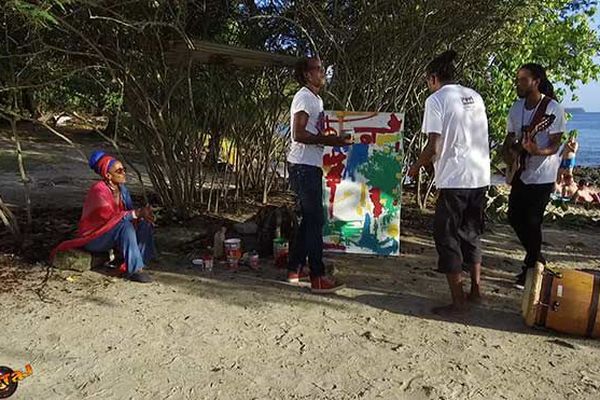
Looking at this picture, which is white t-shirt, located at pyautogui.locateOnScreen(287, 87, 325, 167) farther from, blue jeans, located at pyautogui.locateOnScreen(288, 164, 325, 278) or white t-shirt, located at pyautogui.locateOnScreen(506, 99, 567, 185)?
white t-shirt, located at pyautogui.locateOnScreen(506, 99, 567, 185)

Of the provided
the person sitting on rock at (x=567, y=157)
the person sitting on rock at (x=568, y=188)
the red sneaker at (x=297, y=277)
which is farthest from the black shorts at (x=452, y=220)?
the person sitting on rock at (x=568, y=188)

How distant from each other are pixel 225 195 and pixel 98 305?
356cm

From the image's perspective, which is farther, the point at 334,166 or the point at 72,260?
the point at 334,166

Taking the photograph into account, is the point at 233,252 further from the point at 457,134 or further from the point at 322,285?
the point at 457,134

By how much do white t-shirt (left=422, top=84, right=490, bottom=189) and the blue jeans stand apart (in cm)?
94

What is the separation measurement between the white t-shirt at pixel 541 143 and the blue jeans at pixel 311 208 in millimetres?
1631

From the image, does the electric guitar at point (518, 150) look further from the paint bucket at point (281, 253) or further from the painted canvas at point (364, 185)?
the paint bucket at point (281, 253)

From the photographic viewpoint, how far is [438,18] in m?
6.82

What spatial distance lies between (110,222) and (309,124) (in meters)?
1.86

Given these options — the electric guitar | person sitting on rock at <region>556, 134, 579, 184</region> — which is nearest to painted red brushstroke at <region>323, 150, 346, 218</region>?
the electric guitar

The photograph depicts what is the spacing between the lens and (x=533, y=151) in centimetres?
437

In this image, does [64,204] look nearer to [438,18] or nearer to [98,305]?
[98,305]

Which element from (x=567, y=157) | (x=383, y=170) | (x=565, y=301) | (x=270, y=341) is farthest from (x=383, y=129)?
(x=567, y=157)

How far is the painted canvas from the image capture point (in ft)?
17.8
